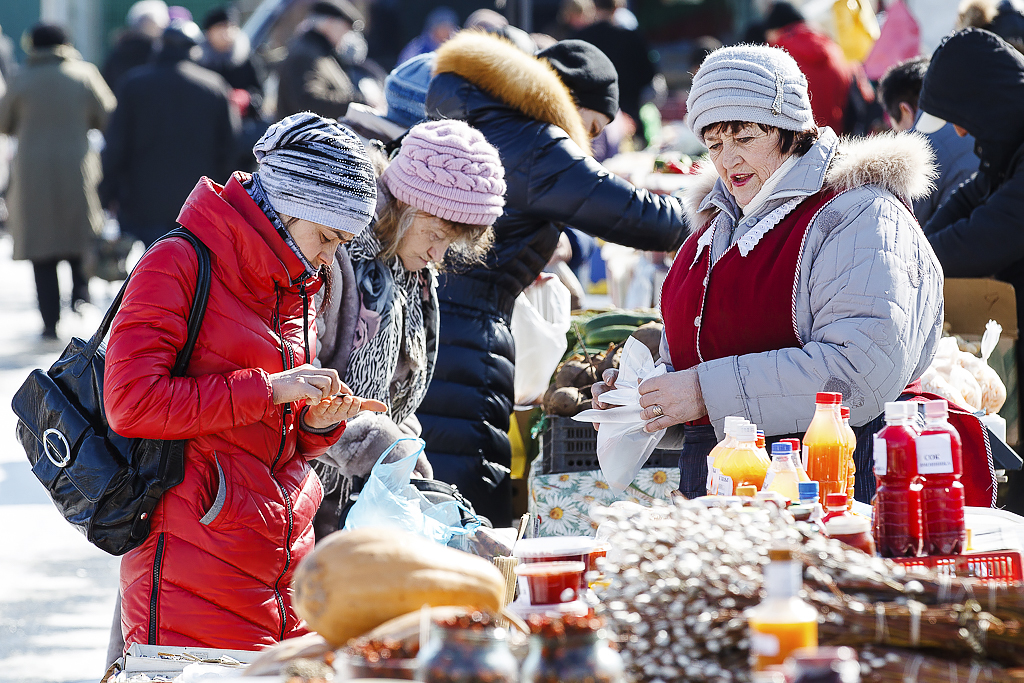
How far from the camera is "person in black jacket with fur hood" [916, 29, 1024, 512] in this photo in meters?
4.16

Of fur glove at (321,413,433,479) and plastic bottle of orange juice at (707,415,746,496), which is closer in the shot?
plastic bottle of orange juice at (707,415,746,496)

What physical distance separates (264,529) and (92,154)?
7.63 m

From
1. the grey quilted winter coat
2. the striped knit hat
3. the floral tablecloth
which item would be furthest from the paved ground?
the grey quilted winter coat

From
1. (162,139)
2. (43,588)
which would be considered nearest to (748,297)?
(43,588)

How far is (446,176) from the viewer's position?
307 centimetres

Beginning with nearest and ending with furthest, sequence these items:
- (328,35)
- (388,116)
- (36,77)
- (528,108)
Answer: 1. (528,108)
2. (388,116)
3. (328,35)
4. (36,77)

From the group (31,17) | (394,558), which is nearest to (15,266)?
(31,17)

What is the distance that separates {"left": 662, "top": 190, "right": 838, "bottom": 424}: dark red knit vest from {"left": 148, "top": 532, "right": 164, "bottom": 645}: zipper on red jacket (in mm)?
1268

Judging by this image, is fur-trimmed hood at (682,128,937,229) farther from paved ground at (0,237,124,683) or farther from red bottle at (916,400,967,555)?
paved ground at (0,237,124,683)

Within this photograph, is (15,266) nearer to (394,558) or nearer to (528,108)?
(528,108)

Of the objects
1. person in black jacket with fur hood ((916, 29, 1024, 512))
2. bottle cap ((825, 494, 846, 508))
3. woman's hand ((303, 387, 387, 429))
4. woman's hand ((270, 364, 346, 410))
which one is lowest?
bottle cap ((825, 494, 846, 508))

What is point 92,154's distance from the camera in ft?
30.7

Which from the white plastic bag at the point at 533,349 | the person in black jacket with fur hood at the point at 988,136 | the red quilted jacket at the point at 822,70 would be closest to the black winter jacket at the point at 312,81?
the red quilted jacket at the point at 822,70

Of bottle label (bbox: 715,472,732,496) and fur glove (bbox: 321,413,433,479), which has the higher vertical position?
fur glove (bbox: 321,413,433,479)
